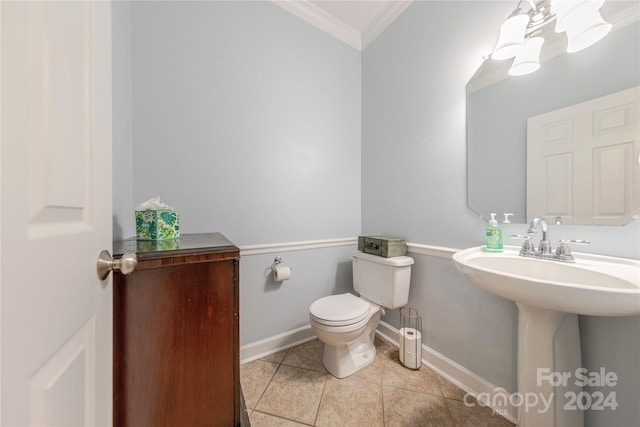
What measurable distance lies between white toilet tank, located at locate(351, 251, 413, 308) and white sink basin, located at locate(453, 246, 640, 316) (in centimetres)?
49

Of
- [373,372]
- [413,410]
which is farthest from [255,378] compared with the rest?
[413,410]

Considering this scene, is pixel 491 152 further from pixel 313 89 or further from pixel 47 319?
pixel 47 319

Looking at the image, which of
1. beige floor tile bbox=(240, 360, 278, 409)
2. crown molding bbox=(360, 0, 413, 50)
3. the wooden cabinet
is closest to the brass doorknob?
the wooden cabinet

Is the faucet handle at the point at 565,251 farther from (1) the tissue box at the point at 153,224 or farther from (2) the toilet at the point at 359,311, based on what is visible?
Answer: (1) the tissue box at the point at 153,224

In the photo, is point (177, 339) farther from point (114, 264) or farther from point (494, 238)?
point (494, 238)

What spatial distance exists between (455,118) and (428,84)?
12.8 inches

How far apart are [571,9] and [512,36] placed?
0.61 feet

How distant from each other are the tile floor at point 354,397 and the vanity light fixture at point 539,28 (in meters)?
1.71

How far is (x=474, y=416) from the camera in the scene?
115cm

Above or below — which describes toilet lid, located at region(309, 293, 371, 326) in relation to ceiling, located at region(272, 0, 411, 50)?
below

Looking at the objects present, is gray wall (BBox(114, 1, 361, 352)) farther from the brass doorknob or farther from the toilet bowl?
the brass doorknob

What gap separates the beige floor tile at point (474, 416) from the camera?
1105 millimetres

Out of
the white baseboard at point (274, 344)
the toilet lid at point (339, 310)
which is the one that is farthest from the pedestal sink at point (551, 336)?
the white baseboard at point (274, 344)

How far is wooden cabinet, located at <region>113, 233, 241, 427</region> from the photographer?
2.17 ft
